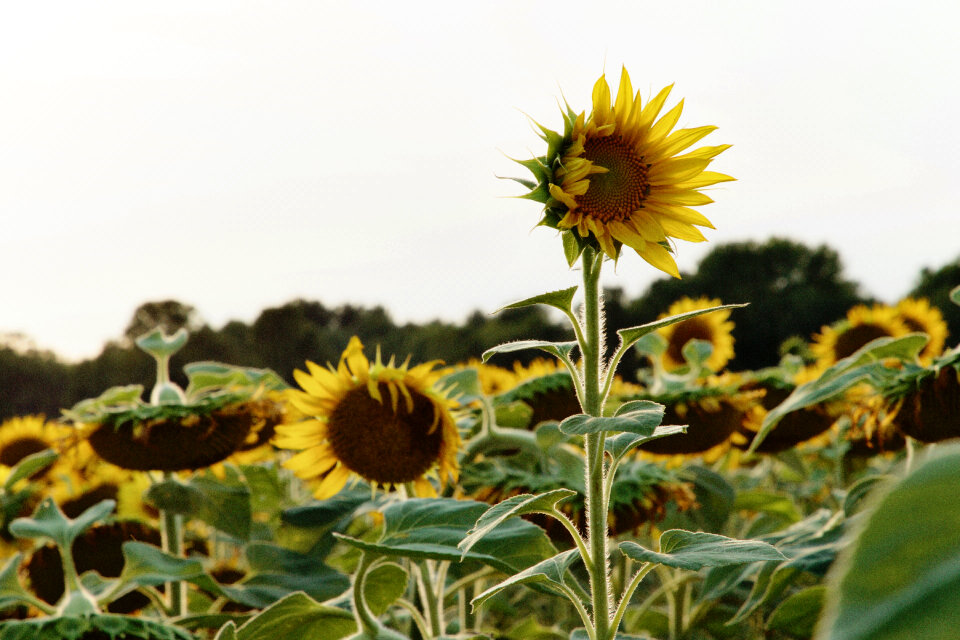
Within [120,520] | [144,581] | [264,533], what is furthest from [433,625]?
[264,533]

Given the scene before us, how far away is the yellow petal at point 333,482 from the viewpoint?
1.05 m

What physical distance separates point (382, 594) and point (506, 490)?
0.24 meters

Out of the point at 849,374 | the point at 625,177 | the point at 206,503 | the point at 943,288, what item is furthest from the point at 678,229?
the point at 943,288

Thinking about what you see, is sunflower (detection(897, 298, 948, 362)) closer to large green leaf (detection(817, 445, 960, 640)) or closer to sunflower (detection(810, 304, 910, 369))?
sunflower (detection(810, 304, 910, 369))

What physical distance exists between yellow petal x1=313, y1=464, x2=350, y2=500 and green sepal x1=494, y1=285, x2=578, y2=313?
1.80 feet

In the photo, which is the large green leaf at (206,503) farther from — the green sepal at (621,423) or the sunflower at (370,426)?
the green sepal at (621,423)

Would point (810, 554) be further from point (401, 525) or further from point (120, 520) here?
point (120, 520)

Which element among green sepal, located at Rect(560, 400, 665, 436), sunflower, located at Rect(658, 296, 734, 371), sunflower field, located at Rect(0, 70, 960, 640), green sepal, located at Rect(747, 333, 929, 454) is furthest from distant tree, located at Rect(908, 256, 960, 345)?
green sepal, located at Rect(560, 400, 665, 436)

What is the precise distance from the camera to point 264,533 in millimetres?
1734

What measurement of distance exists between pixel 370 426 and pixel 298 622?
26 cm

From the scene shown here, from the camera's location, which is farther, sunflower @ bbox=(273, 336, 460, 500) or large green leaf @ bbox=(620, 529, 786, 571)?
Result: sunflower @ bbox=(273, 336, 460, 500)

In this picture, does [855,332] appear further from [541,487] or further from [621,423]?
[621,423]

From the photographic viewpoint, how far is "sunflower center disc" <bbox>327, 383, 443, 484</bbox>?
3.29ft

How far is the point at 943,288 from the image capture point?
753 cm
